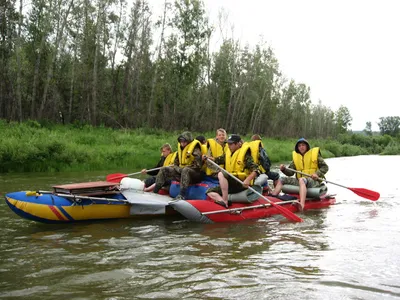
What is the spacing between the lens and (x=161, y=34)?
25.7 metres

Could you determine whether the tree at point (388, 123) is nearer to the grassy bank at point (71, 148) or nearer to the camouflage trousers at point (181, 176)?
the grassy bank at point (71, 148)

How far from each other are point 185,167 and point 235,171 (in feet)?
2.94

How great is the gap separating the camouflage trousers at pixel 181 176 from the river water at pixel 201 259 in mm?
648

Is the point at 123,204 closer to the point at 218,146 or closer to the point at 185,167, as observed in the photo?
the point at 185,167

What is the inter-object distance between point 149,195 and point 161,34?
19.7 meters

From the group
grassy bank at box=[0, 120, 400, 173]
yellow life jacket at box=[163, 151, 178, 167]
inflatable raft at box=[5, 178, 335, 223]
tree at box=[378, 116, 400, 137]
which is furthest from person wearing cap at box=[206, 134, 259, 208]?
tree at box=[378, 116, 400, 137]

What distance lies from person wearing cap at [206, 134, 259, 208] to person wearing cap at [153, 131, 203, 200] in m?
0.43

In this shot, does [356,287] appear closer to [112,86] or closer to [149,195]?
[149,195]

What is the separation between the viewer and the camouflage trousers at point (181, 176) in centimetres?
759

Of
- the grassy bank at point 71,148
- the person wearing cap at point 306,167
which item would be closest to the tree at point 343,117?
the grassy bank at point 71,148

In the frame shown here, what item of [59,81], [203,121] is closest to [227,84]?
[203,121]

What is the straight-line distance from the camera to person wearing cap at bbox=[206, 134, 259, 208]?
7266 mm

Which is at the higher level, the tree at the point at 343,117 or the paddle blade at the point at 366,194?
the tree at the point at 343,117

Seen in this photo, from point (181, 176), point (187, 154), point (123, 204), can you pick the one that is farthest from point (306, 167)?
point (123, 204)
